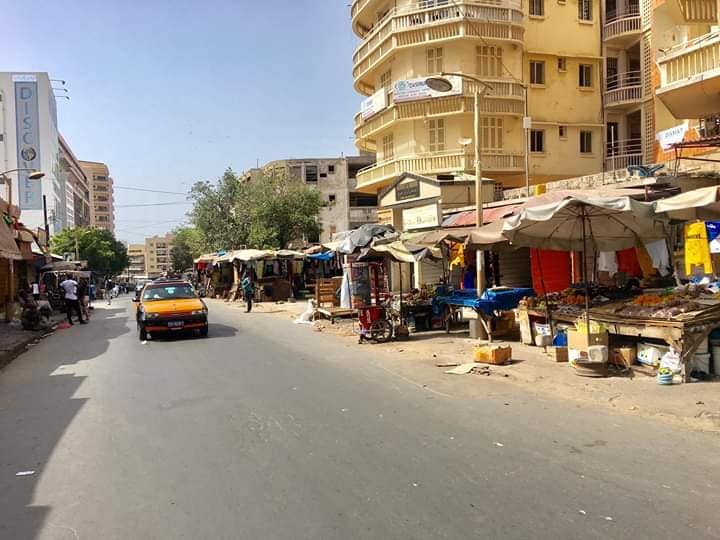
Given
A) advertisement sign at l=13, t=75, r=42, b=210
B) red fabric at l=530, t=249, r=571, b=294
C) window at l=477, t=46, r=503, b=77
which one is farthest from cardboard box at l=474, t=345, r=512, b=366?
advertisement sign at l=13, t=75, r=42, b=210

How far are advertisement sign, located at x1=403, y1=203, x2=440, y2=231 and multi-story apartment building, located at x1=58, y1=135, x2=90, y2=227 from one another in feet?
261

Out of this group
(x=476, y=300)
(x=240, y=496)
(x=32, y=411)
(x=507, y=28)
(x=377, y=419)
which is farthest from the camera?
(x=507, y=28)

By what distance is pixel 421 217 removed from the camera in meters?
21.8

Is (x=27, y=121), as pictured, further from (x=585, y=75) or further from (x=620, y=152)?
(x=620, y=152)

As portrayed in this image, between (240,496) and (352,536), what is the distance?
45.8 inches

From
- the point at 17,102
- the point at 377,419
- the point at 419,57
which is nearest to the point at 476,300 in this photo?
the point at 377,419

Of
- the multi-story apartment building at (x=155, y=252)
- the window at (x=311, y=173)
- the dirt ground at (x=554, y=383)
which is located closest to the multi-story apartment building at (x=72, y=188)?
the window at (x=311, y=173)

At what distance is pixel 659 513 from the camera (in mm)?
4070

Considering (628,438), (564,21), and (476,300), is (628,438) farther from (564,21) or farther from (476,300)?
(564,21)

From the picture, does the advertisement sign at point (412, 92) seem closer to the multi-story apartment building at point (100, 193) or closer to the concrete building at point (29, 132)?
the concrete building at point (29, 132)

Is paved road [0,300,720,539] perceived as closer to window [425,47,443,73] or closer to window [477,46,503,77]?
window [425,47,443,73]

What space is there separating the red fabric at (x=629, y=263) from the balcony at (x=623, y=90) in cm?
1943

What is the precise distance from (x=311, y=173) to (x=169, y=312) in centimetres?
4361

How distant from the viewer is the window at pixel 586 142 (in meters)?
31.9
